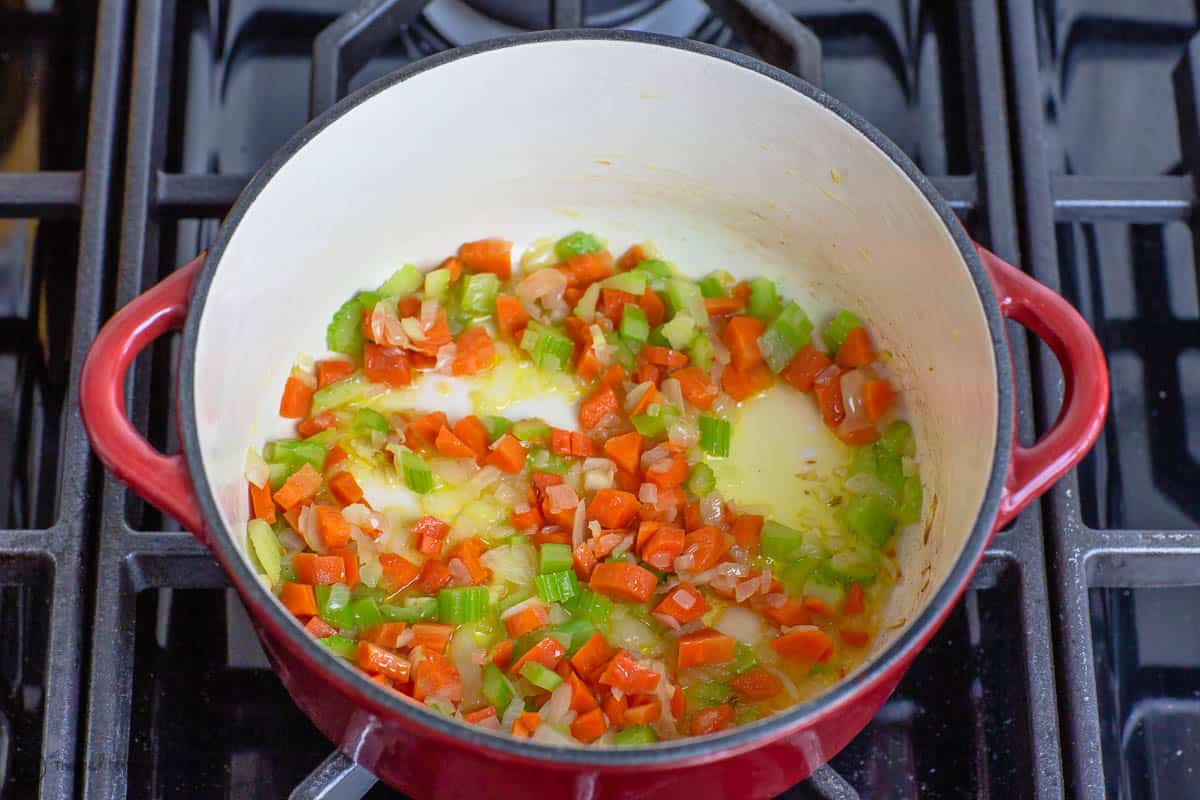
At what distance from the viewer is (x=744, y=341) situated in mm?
1406

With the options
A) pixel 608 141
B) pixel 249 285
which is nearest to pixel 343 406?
pixel 249 285

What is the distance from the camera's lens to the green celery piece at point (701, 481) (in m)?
1.32

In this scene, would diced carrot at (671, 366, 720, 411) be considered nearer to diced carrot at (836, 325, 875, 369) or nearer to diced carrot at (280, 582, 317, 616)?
diced carrot at (836, 325, 875, 369)

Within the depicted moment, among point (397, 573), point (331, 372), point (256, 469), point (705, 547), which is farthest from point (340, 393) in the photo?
point (705, 547)

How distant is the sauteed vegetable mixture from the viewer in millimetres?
1214

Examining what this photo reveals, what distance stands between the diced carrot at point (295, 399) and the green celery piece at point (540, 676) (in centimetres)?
40

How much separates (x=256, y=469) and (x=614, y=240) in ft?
1.63

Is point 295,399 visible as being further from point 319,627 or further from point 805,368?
point 805,368

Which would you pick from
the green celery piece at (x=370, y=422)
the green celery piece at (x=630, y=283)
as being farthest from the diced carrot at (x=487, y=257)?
the green celery piece at (x=370, y=422)

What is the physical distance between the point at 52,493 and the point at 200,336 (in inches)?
17.2

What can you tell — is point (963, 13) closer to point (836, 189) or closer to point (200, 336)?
point (836, 189)

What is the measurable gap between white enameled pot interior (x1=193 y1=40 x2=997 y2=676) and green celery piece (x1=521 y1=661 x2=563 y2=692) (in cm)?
32

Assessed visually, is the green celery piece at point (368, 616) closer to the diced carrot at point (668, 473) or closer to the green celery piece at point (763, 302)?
the diced carrot at point (668, 473)

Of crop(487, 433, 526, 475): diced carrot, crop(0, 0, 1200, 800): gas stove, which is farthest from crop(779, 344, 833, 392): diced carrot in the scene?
crop(487, 433, 526, 475): diced carrot
